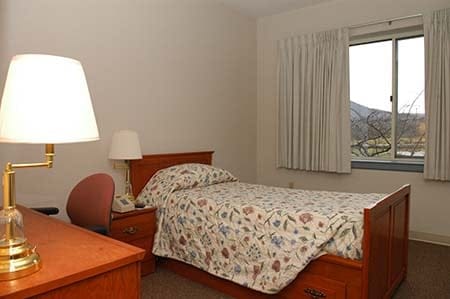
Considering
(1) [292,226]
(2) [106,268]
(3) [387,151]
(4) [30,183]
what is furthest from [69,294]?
(3) [387,151]

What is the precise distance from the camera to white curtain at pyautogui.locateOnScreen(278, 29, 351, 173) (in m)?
3.96

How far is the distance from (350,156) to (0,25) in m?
3.45

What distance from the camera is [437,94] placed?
3416 mm

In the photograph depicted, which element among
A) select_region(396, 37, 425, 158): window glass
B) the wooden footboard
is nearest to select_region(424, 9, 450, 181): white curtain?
select_region(396, 37, 425, 158): window glass

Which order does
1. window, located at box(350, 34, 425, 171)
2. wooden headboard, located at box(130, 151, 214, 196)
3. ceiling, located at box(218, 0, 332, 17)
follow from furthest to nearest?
ceiling, located at box(218, 0, 332, 17) < window, located at box(350, 34, 425, 171) < wooden headboard, located at box(130, 151, 214, 196)

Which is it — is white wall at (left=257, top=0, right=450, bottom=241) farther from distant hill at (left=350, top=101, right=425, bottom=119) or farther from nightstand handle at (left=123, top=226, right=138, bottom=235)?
nightstand handle at (left=123, top=226, right=138, bottom=235)

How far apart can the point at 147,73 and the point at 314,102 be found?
1980 millimetres

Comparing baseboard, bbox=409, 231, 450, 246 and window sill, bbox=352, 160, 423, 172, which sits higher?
window sill, bbox=352, 160, 423, 172

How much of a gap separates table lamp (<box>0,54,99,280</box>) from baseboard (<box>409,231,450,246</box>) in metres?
3.64

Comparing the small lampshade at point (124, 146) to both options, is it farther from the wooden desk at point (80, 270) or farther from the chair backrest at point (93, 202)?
the wooden desk at point (80, 270)

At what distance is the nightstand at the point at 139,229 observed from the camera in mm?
2545

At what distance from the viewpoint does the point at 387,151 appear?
4.01 m

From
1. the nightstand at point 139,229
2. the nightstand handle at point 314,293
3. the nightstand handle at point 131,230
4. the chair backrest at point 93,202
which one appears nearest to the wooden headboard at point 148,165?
the nightstand at point 139,229

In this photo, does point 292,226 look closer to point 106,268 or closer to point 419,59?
point 106,268
